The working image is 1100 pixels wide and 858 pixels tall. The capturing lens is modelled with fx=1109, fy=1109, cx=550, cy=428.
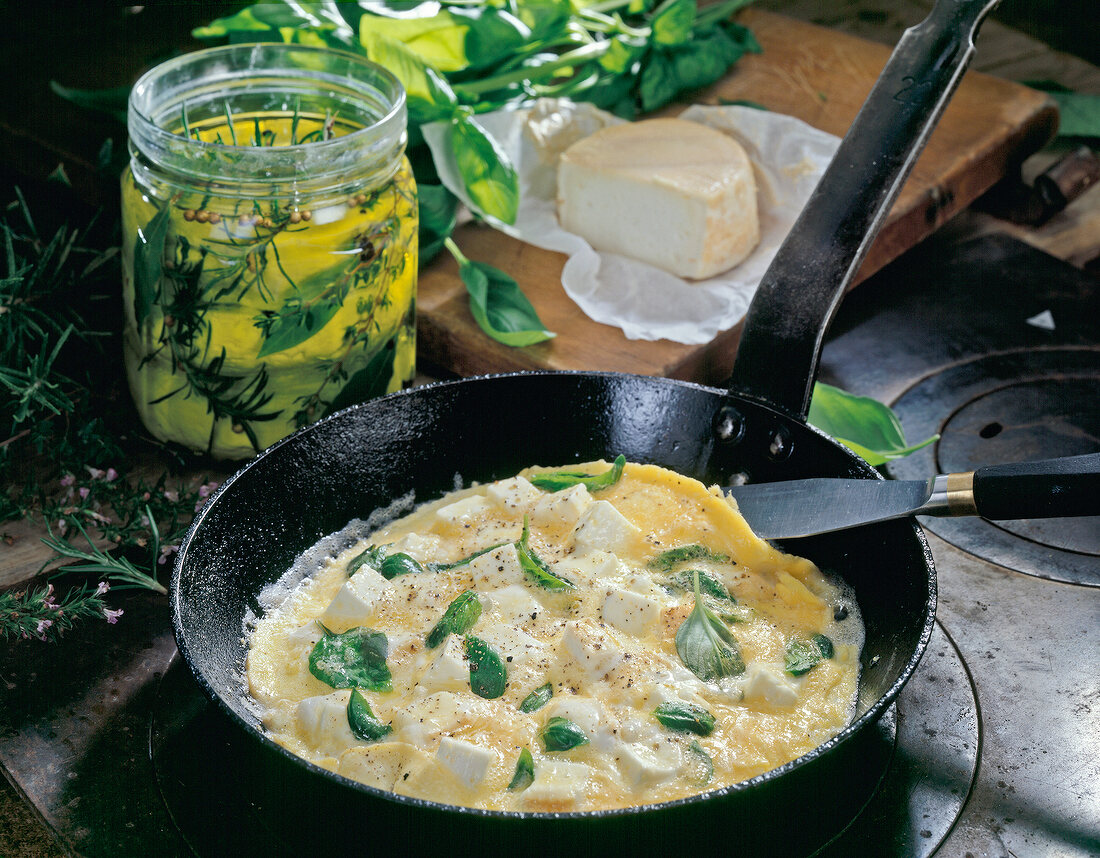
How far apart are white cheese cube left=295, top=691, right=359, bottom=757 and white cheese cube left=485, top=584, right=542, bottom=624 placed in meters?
0.20

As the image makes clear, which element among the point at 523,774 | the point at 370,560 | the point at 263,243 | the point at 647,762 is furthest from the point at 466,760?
the point at 263,243

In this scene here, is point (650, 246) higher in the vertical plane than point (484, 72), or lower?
lower

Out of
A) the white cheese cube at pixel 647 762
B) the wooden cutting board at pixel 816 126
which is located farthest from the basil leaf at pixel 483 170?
the white cheese cube at pixel 647 762

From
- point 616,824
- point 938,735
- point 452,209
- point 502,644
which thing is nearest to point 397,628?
point 502,644

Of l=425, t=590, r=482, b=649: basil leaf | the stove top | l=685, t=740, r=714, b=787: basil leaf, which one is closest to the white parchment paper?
the stove top

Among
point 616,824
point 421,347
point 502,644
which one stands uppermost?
point 616,824

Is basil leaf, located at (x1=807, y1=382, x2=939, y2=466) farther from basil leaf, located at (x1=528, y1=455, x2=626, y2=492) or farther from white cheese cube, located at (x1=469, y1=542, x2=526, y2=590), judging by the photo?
white cheese cube, located at (x1=469, y1=542, x2=526, y2=590)

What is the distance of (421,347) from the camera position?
6.16 feet

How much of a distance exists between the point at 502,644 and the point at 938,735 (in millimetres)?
479

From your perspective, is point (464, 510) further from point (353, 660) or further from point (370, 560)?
point (353, 660)

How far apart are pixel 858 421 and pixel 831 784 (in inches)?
26.3

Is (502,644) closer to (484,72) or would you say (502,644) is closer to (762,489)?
(762,489)

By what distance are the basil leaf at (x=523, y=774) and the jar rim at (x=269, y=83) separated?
78 cm

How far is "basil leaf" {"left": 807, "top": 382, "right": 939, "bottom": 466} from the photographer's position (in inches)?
61.9
